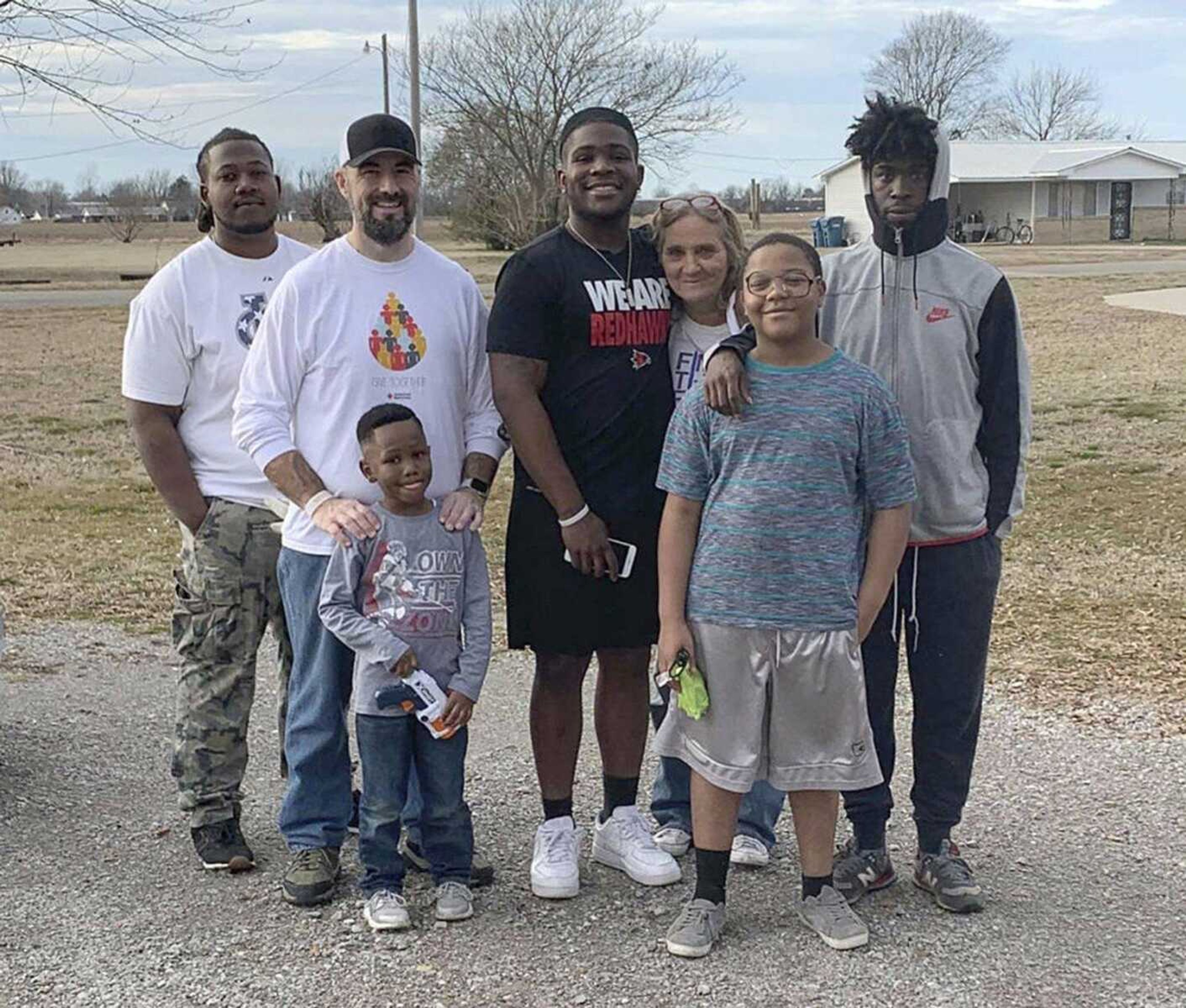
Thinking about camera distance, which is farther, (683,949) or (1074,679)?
(1074,679)

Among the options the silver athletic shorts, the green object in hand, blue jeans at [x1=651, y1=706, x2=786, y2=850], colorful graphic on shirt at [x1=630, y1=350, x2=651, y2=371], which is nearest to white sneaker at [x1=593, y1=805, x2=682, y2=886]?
blue jeans at [x1=651, y1=706, x2=786, y2=850]

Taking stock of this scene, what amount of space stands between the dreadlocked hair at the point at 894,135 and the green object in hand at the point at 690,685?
137cm

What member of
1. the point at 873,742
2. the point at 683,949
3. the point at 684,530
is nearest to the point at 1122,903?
the point at 873,742

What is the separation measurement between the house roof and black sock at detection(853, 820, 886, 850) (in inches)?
2110

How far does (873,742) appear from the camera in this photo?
3.83 meters

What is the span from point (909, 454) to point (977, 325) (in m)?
0.39

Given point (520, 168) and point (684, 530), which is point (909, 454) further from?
point (520, 168)

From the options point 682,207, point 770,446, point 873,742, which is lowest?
point 873,742

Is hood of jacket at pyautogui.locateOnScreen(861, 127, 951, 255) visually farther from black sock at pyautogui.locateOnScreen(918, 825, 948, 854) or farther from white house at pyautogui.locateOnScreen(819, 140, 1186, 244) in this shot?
white house at pyautogui.locateOnScreen(819, 140, 1186, 244)

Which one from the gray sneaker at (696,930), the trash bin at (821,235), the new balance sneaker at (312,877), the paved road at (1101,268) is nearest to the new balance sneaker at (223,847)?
the new balance sneaker at (312,877)

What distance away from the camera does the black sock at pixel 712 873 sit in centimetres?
381

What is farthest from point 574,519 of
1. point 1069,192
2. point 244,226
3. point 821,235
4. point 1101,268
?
point 1069,192

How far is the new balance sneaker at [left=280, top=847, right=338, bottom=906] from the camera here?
4.05m

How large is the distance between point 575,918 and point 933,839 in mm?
995
